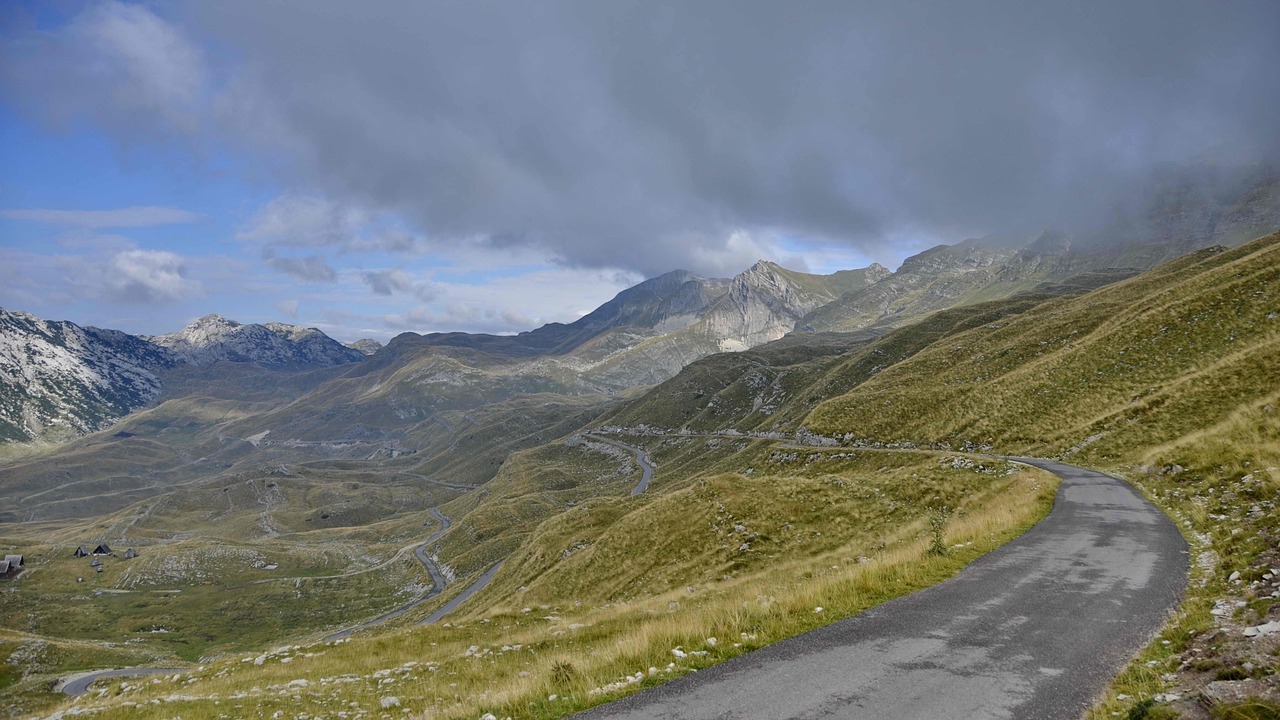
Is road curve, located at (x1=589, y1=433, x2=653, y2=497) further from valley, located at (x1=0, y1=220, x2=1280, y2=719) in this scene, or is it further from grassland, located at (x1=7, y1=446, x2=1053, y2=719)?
grassland, located at (x1=7, y1=446, x2=1053, y2=719)

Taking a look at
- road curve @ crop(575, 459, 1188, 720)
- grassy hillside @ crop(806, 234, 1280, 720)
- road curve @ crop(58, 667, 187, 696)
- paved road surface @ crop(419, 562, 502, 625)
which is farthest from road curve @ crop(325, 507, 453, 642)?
road curve @ crop(575, 459, 1188, 720)

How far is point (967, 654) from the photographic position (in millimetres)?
11023

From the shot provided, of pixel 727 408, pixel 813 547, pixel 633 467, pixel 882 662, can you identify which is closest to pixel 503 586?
pixel 813 547

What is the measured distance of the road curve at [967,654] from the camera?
923 cm

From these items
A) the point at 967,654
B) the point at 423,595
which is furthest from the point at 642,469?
the point at 967,654

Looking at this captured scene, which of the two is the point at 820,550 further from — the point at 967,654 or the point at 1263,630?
the point at 1263,630

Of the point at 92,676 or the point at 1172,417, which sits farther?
the point at 92,676

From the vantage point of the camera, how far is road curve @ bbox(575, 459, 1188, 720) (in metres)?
9.23

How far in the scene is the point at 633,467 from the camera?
170 metres

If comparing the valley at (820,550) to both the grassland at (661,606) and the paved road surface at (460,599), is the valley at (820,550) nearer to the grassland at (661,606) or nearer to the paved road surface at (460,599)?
the grassland at (661,606)

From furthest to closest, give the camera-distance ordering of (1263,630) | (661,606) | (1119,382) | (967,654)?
(1119,382), (661,606), (967,654), (1263,630)

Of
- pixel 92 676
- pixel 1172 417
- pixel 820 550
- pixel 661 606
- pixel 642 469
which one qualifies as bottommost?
pixel 92 676

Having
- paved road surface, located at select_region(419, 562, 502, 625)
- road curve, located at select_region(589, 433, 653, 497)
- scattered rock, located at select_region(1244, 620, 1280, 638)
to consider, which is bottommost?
paved road surface, located at select_region(419, 562, 502, 625)

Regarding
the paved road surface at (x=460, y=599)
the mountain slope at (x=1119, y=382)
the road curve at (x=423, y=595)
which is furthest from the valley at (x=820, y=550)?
the road curve at (x=423, y=595)
